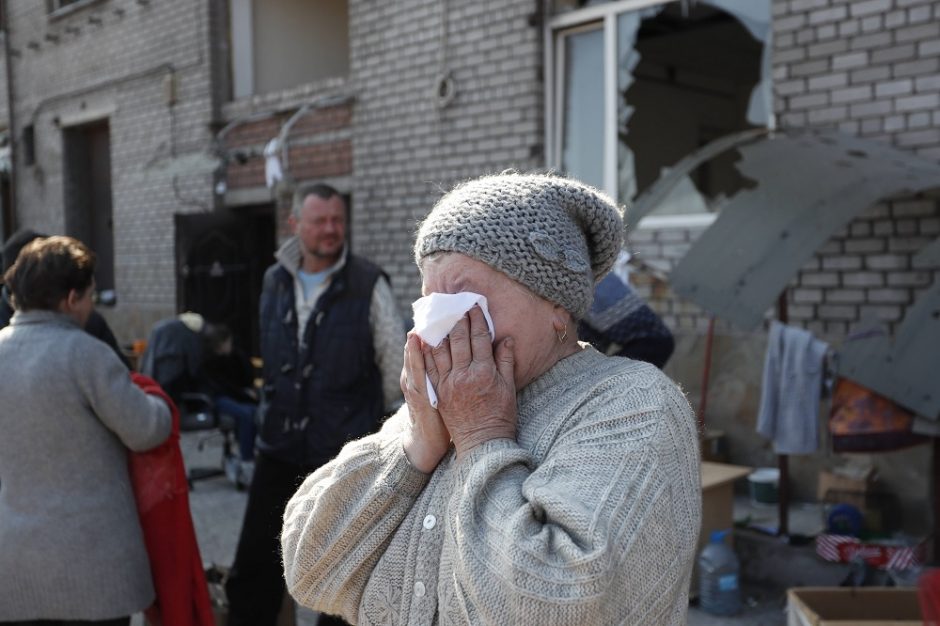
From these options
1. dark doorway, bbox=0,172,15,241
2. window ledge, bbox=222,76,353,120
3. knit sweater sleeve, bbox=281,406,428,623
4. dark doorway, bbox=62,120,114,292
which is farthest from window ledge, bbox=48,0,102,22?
knit sweater sleeve, bbox=281,406,428,623

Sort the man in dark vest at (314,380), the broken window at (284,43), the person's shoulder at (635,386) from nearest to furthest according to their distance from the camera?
the person's shoulder at (635,386) < the man in dark vest at (314,380) < the broken window at (284,43)

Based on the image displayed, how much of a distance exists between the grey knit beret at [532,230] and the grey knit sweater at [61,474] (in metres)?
1.62

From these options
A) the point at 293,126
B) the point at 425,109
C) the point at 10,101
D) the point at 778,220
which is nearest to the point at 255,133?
the point at 293,126

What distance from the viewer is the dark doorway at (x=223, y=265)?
9633 mm

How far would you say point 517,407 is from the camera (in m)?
1.56

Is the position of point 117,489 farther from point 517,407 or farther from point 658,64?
point 658,64

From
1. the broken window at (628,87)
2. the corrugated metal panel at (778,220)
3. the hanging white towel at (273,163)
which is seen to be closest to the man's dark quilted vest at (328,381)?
the corrugated metal panel at (778,220)

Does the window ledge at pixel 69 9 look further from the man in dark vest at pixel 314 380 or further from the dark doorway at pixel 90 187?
the man in dark vest at pixel 314 380

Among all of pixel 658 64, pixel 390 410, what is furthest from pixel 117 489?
pixel 658 64

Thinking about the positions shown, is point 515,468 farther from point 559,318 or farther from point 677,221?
point 677,221

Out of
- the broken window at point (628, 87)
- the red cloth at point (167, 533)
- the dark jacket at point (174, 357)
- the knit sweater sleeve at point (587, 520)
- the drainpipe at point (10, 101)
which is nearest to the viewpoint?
the knit sweater sleeve at point (587, 520)

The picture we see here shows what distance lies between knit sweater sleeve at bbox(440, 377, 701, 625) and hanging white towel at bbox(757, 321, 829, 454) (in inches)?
131

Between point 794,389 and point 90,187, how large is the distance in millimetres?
11047

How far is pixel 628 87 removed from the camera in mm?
6777
